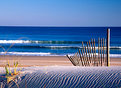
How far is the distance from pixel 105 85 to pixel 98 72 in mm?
387

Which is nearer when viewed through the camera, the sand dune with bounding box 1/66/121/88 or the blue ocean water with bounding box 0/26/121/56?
→ the sand dune with bounding box 1/66/121/88

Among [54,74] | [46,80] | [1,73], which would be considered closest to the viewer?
[46,80]

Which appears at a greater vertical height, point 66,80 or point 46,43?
point 66,80

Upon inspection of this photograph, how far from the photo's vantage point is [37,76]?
2.23 meters

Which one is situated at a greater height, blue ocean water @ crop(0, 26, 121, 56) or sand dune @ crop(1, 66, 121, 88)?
sand dune @ crop(1, 66, 121, 88)

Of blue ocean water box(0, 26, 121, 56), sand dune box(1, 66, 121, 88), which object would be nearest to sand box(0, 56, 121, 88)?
sand dune box(1, 66, 121, 88)

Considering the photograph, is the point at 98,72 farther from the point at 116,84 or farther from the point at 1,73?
the point at 1,73

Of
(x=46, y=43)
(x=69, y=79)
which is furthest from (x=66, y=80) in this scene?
(x=46, y=43)

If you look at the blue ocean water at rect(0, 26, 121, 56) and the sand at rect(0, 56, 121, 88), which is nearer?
the sand at rect(0, 56, 121, 88)

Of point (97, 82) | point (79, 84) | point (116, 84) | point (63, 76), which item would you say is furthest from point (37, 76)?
point (116, 84)

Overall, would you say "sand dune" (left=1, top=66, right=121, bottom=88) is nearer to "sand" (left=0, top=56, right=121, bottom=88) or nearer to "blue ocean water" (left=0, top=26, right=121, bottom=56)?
"sand" (left=0, top=56, right=121, bottom=88)

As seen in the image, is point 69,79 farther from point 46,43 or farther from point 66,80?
point 46,43

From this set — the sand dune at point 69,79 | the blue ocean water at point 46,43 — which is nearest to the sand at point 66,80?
the sand dune at point 69,79

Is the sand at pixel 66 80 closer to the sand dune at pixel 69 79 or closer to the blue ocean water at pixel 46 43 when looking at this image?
the sand dune at pixel 69 79
